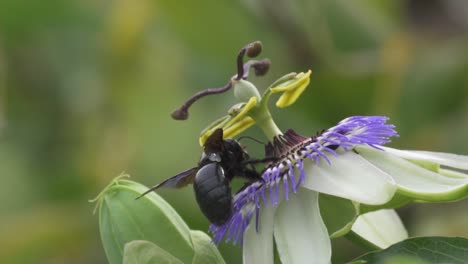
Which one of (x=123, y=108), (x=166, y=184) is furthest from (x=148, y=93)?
(x=166, y=184)

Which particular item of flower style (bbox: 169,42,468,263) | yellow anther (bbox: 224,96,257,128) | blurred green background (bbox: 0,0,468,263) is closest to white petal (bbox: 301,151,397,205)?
flower style (bbox: 169,42,468,263)

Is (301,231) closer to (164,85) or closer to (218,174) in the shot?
(218,174)

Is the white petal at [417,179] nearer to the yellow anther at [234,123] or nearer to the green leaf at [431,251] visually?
the green leaf at [431,251]

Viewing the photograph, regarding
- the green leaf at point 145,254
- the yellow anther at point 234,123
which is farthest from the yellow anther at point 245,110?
the green leaf at point 145,254

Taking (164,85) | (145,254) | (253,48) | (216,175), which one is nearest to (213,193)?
(216,175)

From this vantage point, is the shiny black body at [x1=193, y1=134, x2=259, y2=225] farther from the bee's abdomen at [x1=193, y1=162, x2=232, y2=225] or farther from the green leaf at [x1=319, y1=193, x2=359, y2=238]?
the green leaf at [x1=319, y1=193, x2=359, y2=238]

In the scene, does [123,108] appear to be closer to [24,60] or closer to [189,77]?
[189,77]
